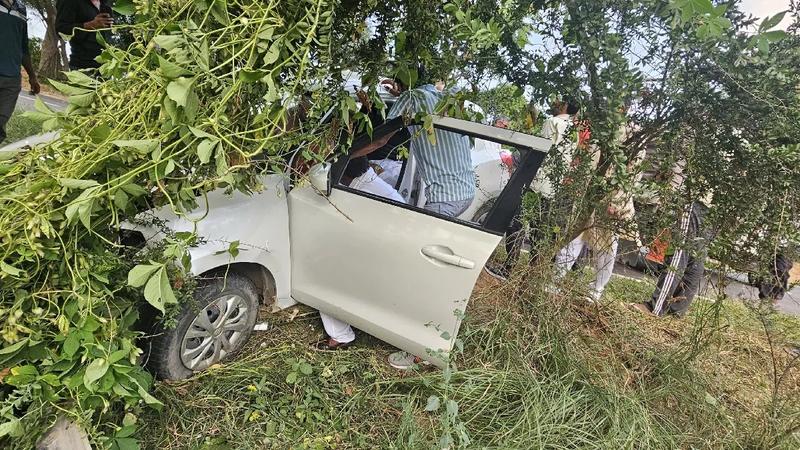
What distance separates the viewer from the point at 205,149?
149 centimetres

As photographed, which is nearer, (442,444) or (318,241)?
(442,444)

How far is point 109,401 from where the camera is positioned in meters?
1.73

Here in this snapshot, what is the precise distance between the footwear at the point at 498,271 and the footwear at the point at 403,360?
654mm

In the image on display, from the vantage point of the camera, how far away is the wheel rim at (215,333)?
2.51 meters

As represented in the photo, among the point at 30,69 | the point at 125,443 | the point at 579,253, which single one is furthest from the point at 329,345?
the point at 30,69

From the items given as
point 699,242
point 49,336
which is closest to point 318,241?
point 49,336

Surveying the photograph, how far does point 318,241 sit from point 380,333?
2.05 ft

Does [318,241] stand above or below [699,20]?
below

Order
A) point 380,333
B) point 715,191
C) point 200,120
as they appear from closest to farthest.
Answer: point 200,120
point 715,191
point 380,333

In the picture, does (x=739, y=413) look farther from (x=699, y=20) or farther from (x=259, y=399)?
(x=259, y=399)

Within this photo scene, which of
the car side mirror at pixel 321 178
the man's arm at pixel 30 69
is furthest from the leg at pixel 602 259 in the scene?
the man's arm at pixel 30 69

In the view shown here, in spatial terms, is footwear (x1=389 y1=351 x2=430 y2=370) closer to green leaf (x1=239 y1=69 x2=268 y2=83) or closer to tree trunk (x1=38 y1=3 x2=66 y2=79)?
green leaf (x1=239 y1=69 x2=268 y2=83)

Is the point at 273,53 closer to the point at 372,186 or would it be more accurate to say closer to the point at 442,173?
the point at 372,186

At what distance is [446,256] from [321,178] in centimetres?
83
